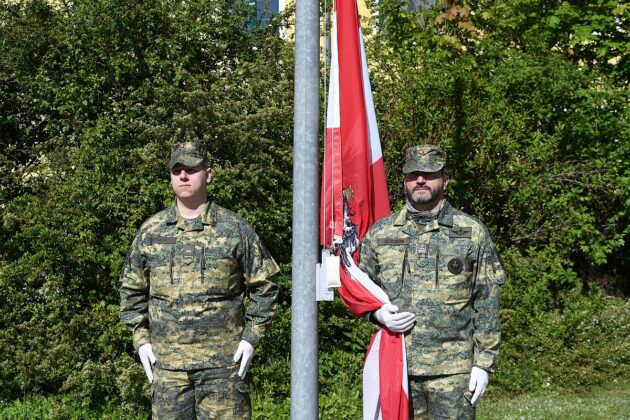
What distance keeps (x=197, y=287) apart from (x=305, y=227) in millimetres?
778

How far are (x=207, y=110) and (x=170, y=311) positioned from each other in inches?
128

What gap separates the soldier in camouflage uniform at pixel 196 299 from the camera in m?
5.18

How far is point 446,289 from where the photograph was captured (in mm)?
5102

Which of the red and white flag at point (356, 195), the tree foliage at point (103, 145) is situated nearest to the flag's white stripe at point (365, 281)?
the red and white flag at point (356, 195)

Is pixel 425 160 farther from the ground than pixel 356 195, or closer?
farther from the ground

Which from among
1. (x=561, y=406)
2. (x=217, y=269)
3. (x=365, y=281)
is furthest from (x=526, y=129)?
(x=217, y=269)

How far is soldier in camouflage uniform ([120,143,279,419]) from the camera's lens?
518 centimetres

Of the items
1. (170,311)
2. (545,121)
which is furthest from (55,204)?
(545,121)

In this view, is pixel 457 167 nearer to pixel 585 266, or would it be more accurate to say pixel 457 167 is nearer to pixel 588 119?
pixel 588 119

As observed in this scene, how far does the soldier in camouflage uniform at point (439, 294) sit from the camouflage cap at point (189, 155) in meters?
1.05

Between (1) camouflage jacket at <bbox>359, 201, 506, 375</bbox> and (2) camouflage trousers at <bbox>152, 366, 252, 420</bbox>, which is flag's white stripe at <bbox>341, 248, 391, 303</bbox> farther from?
(2) camouflage trousers at <bbox>152, 366, 252, 420</bbox>

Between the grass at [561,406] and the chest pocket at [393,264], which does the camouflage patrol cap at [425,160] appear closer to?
the chest pocket at [393,264]

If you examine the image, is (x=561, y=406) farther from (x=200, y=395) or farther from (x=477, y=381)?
(x=200, y=395)

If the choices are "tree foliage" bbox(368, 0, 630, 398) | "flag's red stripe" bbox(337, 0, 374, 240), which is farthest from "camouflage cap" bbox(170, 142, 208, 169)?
"tree foliage" bbox(368, 0, 630, 398)
